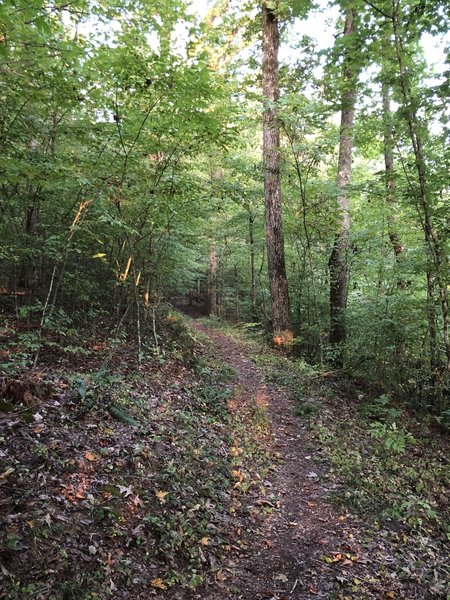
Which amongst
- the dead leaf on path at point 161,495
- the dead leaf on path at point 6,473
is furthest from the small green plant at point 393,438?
the dead leaf on path at point 6,473

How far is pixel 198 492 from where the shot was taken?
15.5 ft

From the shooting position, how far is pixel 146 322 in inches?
389

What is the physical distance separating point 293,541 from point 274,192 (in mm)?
9399

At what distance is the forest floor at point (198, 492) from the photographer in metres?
3.36

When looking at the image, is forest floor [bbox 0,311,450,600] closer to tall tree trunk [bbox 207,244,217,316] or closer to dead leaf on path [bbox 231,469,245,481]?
dead leaf on path [bbox 231,469,245,481]

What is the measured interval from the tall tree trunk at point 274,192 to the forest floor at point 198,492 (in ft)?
14.3

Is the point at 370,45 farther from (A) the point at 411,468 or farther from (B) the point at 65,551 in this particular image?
(B) the point at 65,551

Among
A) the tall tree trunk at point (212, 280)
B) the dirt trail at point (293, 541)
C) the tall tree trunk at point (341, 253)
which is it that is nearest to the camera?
the dirt trail at point (293, 541)

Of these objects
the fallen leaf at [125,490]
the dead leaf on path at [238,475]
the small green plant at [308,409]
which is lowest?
the dead leaf on path at [238,475]

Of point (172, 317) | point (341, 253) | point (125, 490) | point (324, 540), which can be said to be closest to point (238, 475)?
point (324, 540)

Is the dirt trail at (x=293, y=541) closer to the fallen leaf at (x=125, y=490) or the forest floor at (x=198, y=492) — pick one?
the forest floor at (x=198, y=492)

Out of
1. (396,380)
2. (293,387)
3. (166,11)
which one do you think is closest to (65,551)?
(293,387)

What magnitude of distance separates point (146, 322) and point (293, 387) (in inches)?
155

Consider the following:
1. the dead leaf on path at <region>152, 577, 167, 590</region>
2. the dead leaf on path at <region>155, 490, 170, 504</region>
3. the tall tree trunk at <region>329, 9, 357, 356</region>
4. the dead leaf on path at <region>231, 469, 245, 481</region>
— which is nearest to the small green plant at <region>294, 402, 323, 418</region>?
the dead leaf on path at <region>231, 469, 245, 481</region>
